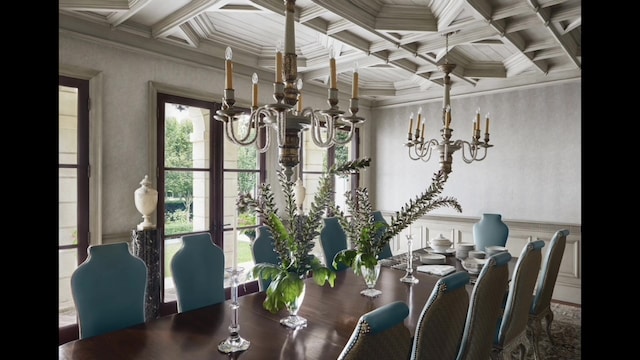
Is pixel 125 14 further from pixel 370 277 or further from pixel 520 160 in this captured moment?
pixel 520 160

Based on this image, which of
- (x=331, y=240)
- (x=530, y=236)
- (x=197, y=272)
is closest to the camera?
(x=197, y=272)

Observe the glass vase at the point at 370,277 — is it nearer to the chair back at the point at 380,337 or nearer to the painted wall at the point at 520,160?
the chair back at the point at 380,337

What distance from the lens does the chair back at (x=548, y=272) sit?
97.0 inches

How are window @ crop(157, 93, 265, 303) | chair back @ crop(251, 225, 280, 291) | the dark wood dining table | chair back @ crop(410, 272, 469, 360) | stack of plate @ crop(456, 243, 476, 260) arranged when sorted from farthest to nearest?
window @ crop(157, 93, 265, 303) < stack of plate @ crop(456, 243, 476, 260) < chair back @ crop(251, 225, 280, 291) < the dark wood dining table < chair back @ crop(410, 272, 469, 360)

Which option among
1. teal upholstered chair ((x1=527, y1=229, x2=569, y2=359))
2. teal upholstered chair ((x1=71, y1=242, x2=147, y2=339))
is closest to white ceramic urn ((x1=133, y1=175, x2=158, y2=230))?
teal upholstered chair ((x1=71, y1=242, x2=147, y2=339))

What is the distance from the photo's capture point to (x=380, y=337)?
3.09ft

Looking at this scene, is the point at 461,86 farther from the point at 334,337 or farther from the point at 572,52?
the point at 334,337

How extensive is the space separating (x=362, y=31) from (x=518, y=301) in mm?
2245

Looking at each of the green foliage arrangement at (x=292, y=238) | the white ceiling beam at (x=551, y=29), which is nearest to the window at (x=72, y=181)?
the green foliage arrangement at (x=292, y=238)

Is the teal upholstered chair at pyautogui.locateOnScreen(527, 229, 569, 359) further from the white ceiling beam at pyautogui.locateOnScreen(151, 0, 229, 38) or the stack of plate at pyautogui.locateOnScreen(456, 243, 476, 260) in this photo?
the white ceiling beam at pyautogui.locateOnScreen(151, 0, 229, 38)

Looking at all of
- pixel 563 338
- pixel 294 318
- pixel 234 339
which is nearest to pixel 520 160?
pixel 563 338

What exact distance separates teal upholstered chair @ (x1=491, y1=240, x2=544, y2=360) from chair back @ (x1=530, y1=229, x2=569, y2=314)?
0.28 meters

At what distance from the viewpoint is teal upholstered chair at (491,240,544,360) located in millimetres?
2055
